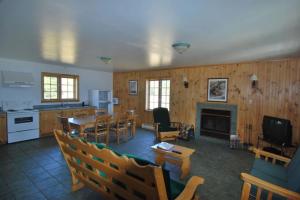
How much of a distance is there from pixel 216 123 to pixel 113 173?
14.3 ft

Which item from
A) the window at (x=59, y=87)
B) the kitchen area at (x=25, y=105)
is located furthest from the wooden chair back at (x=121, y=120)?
the window at (x=59, y=87)

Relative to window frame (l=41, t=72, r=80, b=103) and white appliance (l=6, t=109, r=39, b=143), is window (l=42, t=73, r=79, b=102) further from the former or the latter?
white appliance (l=6, t=109, r=39, b=143)

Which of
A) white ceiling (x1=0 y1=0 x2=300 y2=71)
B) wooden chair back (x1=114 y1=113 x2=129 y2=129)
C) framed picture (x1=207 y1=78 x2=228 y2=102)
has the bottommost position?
wooden chair back (x1=114 y1=113 x2=129 y2=129)

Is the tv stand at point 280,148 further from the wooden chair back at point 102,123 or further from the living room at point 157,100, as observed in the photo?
the wooden chair back at point 102,123

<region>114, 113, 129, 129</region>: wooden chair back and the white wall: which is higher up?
the white wall

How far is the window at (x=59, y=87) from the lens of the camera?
5.77 meters

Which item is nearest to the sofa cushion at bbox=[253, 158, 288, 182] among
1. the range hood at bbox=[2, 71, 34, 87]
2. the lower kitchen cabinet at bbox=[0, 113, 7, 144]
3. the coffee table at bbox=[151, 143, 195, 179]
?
the coffee table at bbox=[151, 143, 195, 179]

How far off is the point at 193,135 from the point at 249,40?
3469 mm

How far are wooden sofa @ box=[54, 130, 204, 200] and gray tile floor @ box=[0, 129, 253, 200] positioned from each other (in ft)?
2.12

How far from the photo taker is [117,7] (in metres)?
1.73

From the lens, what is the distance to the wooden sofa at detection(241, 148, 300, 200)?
1.62 meters

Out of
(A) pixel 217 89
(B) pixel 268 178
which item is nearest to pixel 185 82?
(A) pixel 217 89

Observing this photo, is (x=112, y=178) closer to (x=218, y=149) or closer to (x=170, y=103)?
(x=218, y=149)

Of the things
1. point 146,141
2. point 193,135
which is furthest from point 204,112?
point 146,141
